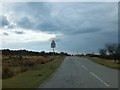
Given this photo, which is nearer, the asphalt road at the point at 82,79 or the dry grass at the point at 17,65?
the asphalt road at the point at 82,79

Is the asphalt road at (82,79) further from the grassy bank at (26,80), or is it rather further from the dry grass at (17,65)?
the dry grass at (17,65)

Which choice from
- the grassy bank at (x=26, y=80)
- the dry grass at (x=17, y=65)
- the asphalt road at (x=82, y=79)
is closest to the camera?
the grassy bank at (x=26, y=80)

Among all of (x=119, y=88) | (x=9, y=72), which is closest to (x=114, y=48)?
(x=9, y=72)

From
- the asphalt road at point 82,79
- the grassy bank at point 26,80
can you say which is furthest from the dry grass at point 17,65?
the asphalt road at point 82,79

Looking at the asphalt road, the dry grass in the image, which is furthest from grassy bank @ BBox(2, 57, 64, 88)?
the dry grass

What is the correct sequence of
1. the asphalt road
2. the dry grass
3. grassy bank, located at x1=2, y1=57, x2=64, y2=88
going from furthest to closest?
the dry grass, the asphalt road, grassy bank, located at x1=2, y1=57, x2=64, y2=88

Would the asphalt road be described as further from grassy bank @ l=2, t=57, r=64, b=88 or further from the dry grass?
the dry grass

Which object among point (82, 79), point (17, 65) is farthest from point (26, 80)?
point (17, 65)

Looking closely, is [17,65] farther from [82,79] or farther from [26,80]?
[26,80]

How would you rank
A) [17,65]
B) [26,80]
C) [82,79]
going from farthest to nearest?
[17,65] < [82,79] < [26,80]

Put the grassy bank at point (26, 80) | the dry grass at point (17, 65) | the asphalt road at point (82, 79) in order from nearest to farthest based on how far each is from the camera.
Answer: the grassy bank at point (26, 80)
the asphalt road at point (82, 79)
the dry grass at point (17, 65)

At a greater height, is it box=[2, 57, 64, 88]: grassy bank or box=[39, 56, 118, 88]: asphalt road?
box=[2, 57, 64, 88]: grassy bank

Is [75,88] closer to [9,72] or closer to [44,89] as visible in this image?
[44,89]

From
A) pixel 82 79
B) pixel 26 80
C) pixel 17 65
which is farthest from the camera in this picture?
pixel 17 65
